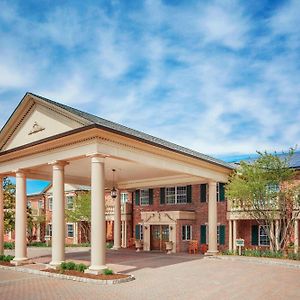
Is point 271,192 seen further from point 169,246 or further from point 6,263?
point 6,263

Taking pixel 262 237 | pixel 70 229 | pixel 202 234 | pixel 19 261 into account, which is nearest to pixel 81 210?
pixel 70 229

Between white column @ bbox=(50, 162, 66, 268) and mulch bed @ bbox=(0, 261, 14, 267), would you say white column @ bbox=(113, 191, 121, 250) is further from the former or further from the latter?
white column @ bbox=(50, 162, 66, 268)

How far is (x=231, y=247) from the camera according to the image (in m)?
28.4

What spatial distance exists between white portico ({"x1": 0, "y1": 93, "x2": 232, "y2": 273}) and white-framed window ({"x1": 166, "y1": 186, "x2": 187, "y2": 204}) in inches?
231

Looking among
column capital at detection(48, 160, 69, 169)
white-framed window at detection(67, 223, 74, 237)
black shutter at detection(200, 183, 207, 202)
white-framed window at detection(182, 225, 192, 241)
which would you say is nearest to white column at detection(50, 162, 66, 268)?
column capital at detection(48, 160, 69, 169)

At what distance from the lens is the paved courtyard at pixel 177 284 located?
43.3 feet

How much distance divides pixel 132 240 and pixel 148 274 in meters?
17.3

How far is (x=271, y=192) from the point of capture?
79.9 feet

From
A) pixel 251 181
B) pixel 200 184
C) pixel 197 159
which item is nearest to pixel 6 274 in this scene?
pixel 197 159

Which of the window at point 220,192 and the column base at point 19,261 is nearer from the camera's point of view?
the column base at point 19,261

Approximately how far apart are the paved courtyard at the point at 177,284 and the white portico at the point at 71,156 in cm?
197

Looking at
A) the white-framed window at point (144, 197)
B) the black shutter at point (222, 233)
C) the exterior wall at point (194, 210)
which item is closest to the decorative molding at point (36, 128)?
the exterior wall at point (194, 210)

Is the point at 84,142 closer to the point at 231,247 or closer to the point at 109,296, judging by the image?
the point at 109,296

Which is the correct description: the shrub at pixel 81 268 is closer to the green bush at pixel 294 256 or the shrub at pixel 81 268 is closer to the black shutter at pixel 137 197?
the green bush at pixel 294 256
